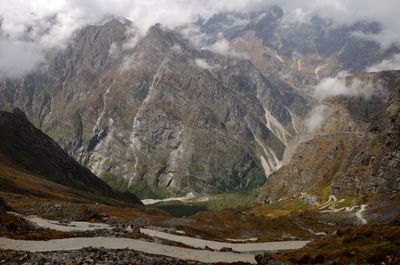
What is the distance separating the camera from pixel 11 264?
4134cm

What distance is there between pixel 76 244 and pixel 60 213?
186ft

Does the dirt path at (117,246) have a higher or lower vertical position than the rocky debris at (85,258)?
higher

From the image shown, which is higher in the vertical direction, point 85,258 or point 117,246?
point 117,246

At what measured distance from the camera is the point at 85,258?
43.5 m

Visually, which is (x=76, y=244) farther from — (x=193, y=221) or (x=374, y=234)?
(x=193, y=221)

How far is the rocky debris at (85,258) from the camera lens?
138ft

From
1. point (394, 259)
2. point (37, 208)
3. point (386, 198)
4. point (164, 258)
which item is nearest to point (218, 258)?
point (164, 258)

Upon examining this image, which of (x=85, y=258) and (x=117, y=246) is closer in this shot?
(x=85, y=258)

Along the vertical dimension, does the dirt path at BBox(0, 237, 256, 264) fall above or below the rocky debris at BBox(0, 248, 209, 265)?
above

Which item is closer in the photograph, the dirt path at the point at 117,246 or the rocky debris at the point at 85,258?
the rocky debris at the point at 85,258

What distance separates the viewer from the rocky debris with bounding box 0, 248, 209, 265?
4210 cm

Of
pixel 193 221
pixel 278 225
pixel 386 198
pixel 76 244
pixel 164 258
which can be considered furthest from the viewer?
pixel 386 198

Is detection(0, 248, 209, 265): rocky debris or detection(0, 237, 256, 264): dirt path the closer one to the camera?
detection(0, 248, 209, 265): rocky debris

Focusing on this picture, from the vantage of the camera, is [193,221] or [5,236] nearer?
[5,236]
